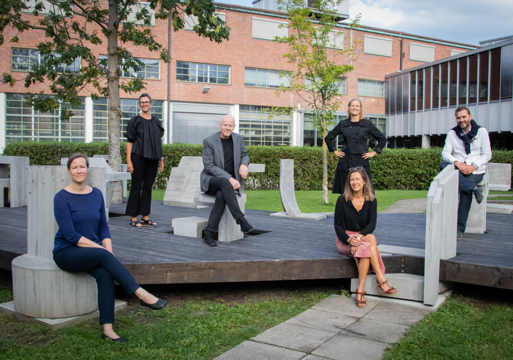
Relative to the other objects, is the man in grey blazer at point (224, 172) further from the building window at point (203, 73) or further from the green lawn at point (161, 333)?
the building window at point (203, 73)

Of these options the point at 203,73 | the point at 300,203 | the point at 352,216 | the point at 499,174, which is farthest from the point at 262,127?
the point at 352,216

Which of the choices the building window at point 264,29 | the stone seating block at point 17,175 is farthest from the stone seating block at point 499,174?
the building window at point 264,29

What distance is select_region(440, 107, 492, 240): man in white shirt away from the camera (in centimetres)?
596

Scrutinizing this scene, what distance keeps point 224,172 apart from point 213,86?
77.9 ft

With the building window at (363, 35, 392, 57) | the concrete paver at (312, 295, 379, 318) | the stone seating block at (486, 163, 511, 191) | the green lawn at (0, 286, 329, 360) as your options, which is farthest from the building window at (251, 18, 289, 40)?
the green lawn at (0, 286, 329, 360)

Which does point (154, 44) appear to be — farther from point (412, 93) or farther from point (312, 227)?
point (412, 93)

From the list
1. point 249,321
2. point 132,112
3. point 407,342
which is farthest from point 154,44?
point 132,112

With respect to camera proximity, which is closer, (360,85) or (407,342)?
(407,342)

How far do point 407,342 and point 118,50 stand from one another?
31.0 feet

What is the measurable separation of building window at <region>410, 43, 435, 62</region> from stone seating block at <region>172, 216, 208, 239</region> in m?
32.3

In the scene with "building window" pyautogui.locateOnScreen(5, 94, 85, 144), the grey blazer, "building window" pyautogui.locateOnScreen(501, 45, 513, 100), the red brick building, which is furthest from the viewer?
the red brick building

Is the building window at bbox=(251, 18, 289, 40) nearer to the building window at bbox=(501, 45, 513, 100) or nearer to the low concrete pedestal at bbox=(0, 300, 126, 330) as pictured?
the building window at bbox=(501, 45, 513, 100)

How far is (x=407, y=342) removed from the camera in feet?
11.4

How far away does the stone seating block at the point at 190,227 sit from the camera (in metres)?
5.91
